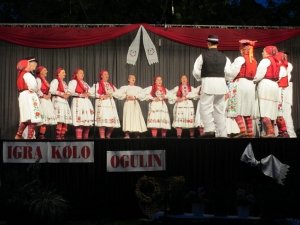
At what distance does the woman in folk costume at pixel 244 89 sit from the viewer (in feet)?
29.1

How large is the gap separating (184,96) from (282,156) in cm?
399

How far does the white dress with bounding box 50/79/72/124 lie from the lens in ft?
35.8

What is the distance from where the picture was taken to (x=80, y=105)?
11023 millimetres

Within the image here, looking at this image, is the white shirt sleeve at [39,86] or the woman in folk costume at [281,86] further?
the white shirt sleeve at [39,86]

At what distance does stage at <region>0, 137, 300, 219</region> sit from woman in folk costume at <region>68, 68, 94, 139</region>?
344 cm

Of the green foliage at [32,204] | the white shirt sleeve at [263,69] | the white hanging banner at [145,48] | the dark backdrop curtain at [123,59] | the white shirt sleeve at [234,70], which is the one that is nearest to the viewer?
the green foliage at [32,204]

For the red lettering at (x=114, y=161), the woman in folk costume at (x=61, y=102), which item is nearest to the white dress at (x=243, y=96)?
the red lettering at (x=114, y=161)

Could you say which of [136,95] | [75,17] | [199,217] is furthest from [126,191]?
[75,17]

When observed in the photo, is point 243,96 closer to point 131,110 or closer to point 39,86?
point 131,110

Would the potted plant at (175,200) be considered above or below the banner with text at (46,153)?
below

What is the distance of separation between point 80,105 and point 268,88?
3.59 meters

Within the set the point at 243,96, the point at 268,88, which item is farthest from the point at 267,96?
the point at 243,96

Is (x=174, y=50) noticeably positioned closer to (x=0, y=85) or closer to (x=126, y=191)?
(x=0, y=85)

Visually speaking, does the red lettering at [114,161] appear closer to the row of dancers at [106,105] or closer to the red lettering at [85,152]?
the red lettering at [85,152]
